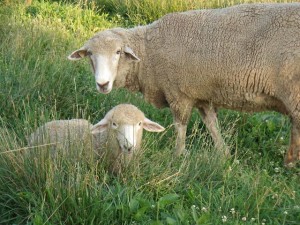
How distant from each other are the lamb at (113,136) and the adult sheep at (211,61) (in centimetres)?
66

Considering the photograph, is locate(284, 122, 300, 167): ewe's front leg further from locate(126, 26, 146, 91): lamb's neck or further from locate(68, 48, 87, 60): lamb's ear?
locate(68, 48, 87, 60): lamb's ear

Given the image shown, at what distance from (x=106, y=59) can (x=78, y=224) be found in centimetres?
218

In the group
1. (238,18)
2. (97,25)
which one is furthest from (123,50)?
(97,25)

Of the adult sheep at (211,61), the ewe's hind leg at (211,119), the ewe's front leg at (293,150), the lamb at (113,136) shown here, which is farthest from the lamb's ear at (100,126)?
the ewe's front leg at (293,150)

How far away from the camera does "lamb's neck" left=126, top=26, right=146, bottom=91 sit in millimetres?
6039

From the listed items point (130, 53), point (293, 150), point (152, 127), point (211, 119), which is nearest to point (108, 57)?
point (130, 53)

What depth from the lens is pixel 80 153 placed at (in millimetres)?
4355

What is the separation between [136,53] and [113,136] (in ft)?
5.01

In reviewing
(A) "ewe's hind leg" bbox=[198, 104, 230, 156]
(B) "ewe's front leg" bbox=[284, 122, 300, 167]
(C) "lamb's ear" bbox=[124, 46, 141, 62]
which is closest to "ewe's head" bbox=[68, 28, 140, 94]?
(C) "lamb's ear" bbox=[124, 46, 141, 62]

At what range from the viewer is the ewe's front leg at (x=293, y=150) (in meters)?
5.68

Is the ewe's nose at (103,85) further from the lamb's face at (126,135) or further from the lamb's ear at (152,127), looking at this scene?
the lamb's face at (126,135)

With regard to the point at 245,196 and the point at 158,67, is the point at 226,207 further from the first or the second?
the point at 158,67

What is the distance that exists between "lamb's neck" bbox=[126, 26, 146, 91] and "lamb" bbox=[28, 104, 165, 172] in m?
1.18

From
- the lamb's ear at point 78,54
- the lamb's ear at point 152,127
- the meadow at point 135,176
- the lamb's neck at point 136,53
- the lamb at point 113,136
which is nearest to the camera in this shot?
the meadow at point 135,176
